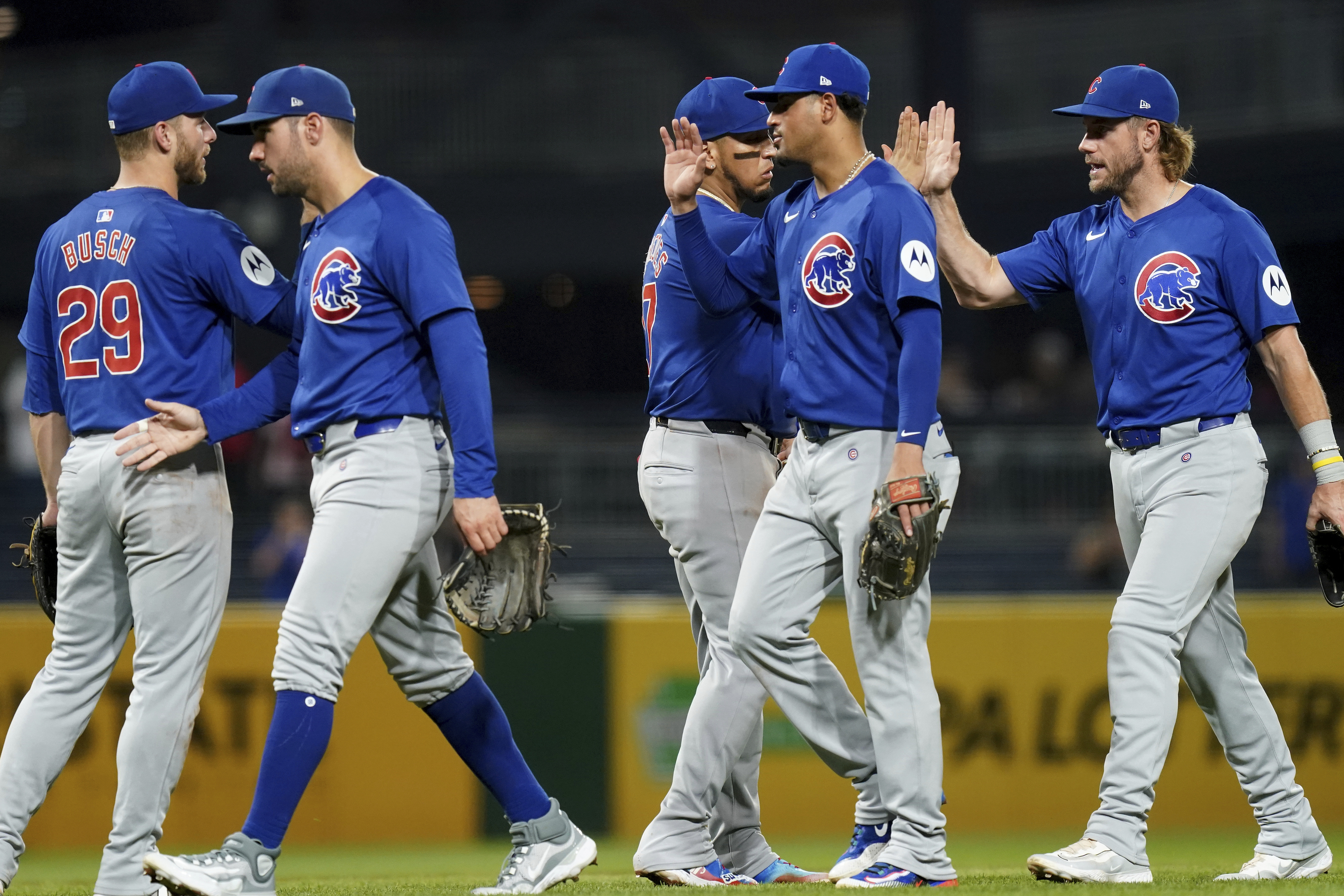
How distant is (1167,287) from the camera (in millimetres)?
4578

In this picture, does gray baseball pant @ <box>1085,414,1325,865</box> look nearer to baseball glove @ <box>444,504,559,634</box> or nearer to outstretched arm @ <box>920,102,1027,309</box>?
outstretched arm @ <box>920,102,1027,309</box>

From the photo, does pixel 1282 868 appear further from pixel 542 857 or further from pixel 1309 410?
pixel 542 857

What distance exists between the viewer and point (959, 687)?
795 cm

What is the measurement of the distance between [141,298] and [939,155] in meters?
2.32

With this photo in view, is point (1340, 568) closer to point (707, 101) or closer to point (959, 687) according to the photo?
point (707, 101)

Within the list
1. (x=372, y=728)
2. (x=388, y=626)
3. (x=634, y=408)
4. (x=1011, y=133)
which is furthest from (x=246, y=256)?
(x=1011, y=133)

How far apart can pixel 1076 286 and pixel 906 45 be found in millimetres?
13261

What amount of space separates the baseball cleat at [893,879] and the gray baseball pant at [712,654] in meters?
0.62

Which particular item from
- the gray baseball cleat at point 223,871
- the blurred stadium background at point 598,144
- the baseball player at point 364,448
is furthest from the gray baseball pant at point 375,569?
the blurred stadium background at point 598,144

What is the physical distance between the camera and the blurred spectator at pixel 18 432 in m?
12.9

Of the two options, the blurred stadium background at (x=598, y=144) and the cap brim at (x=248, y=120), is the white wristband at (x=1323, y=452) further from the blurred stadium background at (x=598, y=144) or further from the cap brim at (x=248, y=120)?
the blurred stadium background at (x=598, y=144)

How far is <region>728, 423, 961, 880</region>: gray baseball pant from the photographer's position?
4.22 metres

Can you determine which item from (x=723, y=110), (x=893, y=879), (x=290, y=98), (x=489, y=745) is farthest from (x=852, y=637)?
(x=290, y=98)

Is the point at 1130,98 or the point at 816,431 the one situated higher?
the point at 1130,98
